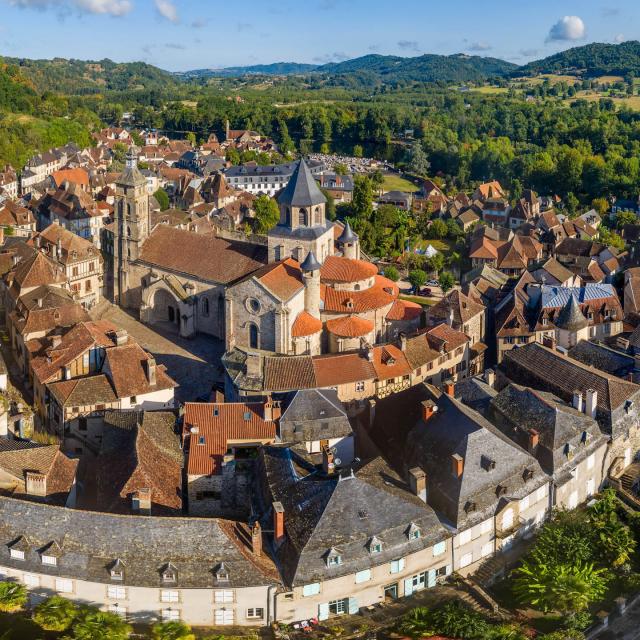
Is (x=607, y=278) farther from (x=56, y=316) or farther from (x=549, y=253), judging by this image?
(x=56, y=316)

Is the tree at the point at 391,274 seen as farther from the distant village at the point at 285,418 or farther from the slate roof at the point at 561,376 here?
the slate roof at the point at 561,376

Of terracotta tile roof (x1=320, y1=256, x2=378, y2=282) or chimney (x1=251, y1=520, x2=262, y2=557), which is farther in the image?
terracotta tile roof (x1=320, y1=256, x2=378, y2=282)

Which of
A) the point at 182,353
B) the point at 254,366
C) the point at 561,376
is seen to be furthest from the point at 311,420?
the point at 182,353

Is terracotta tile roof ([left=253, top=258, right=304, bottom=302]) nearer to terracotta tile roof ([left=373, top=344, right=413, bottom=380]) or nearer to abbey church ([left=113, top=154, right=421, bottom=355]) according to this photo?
abbey church ([left=113, top=154, right=421, bottom=355])

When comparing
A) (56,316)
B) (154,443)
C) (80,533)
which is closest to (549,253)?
(56,316)

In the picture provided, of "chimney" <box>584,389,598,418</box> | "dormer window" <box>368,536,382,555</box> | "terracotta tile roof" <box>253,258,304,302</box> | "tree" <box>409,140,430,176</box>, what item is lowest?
"dormer window" <box>368,536,382,555</box>

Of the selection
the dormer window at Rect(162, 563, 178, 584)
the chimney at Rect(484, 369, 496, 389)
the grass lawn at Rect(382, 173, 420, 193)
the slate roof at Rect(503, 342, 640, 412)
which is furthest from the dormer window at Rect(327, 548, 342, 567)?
the grass lawn at Rect(382, 173, 420, 193)
